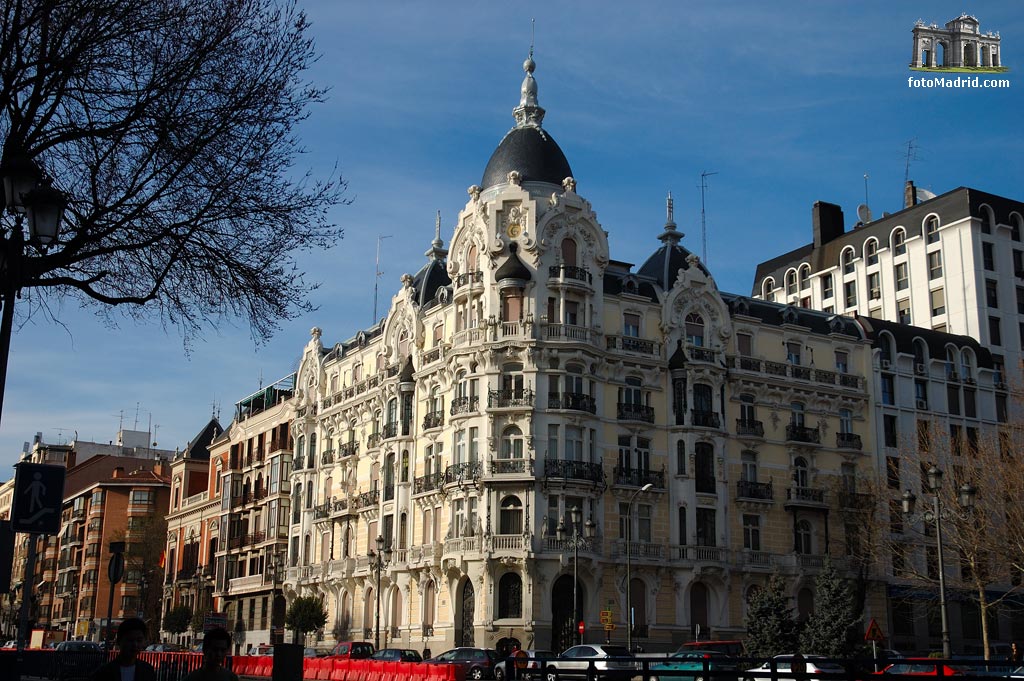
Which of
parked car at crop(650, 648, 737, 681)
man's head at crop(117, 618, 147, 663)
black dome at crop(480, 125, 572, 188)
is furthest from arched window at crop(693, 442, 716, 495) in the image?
man's head at crop(117, 618, 147, 663)

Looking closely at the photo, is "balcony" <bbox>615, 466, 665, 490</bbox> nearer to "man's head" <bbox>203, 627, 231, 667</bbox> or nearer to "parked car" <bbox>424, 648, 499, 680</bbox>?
"parked car" <bbox>424, 648, 499, 680</bbox>

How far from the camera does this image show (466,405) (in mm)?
56094

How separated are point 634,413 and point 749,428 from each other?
7.11 m

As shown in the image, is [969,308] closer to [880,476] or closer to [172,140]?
[880,476]

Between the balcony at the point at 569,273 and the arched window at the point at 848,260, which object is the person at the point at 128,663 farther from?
the arched window at the point at 848,260

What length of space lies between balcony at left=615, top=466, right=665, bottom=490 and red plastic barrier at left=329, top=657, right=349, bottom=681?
18.2 m

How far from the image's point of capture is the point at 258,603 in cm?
7812

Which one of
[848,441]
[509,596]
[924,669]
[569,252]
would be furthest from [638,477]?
[924,669]

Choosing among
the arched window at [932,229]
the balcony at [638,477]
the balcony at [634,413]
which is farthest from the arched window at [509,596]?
the arched window at [932,229]

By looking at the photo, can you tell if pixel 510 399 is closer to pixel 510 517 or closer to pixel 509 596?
pixel 510 517

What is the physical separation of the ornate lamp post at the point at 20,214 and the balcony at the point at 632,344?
144 feet

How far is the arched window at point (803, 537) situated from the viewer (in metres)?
61.2

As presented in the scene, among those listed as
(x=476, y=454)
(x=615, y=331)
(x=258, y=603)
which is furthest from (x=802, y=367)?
(x=258, y=603)

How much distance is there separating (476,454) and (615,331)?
942 centimetres
